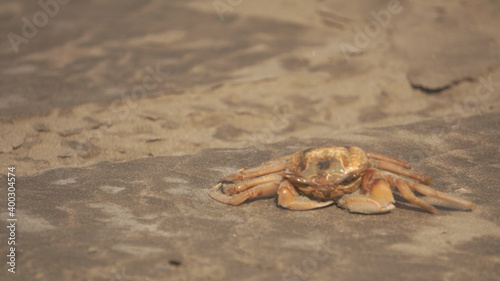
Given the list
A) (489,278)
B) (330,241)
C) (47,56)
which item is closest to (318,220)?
(330,241)

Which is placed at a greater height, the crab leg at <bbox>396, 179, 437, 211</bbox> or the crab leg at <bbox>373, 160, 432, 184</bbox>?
the crab leg at <bbox>373, 160, 432, 184</bbox>

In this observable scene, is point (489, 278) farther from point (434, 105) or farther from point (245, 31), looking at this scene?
point (245, 31)

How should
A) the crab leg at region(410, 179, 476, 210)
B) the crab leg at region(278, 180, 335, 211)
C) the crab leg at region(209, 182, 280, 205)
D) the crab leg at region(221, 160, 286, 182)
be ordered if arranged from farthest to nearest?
the crab leg at region(221, 160, 286, 182), the crab leg at region(209, 182, 280, 205), the crab leg at region(278, 180, 335, 211), the crab leg at region(410, 179, 476, 210)

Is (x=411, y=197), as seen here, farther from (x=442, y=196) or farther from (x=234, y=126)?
(x=234, y=126)

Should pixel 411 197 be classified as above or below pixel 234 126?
above

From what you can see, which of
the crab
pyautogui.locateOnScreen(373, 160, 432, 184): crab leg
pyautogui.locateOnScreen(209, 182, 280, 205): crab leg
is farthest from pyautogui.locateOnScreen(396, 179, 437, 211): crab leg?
pyautogui.locateOnScreen(209, 182, 280, 205): crab leg

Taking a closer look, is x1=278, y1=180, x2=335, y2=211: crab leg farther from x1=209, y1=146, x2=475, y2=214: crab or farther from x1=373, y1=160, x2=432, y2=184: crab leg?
x1=373, y1=160, x2=432, y2=184: crab leg

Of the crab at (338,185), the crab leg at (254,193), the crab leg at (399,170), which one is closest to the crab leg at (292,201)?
the crab at (338,185)

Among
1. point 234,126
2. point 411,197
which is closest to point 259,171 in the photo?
point 411,197
